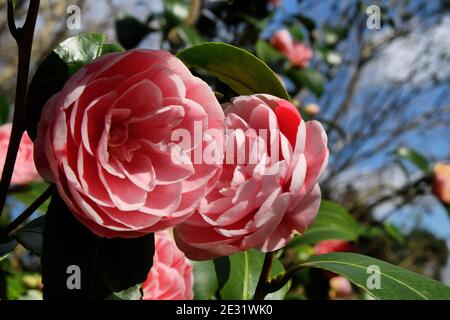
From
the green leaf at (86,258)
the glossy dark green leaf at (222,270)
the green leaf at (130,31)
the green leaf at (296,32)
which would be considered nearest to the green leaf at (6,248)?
the green leaf at (86,258)

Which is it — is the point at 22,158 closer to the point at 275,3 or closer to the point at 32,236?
the point at 32,236

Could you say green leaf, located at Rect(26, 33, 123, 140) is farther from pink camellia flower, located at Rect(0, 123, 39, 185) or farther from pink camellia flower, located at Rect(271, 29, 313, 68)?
pink camellia flower, located at Rect(271, 29, 313, 68)

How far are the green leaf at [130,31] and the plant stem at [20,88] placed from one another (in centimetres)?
167

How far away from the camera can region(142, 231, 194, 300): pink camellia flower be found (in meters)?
0.82

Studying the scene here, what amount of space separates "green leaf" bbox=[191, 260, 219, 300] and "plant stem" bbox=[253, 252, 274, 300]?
0.79ft

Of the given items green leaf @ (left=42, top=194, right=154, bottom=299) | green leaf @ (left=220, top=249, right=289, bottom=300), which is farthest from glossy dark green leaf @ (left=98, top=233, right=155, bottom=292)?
green leaf @ (left=220, top=249, right=289, bottom=300)

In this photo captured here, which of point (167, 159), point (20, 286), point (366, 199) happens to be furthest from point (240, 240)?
point (366, 199)

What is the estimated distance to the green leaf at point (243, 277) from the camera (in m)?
0.88

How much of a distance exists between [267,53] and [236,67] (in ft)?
6.13

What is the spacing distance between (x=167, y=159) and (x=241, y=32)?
82.5 inches

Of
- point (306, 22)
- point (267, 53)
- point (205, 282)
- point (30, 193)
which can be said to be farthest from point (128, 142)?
point (306, 22)

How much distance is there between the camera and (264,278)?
70 cm
